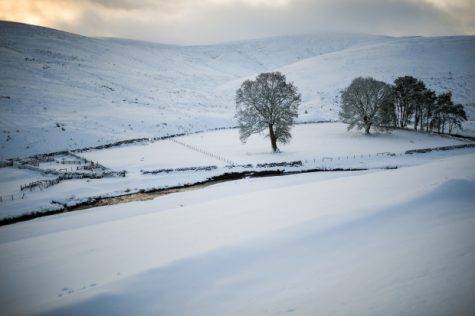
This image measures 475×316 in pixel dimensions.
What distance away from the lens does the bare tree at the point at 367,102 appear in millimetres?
48031

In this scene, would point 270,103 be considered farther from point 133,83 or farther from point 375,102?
point 133,83

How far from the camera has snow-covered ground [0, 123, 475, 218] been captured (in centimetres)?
2531

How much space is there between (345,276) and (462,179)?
Answer: 10.8 meters

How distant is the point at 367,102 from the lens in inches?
1907

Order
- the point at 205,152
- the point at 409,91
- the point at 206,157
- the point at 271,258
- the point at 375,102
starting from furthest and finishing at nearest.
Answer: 1. the point at 409,91
2. the point at 375,102
3. the point at 205,152
4. the point at 206,157
5. the point at 271,258

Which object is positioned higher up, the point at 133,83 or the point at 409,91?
the point at 133,83

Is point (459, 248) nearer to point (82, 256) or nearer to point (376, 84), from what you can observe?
point (82, 256)

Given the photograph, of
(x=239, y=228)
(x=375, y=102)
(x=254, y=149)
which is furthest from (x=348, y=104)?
(x=239, y=228)

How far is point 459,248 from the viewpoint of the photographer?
8.17 metres

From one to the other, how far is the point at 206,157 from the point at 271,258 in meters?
28.5

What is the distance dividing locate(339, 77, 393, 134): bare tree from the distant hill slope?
60.5 ft

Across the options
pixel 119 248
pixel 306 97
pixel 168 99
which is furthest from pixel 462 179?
pixel 168 99


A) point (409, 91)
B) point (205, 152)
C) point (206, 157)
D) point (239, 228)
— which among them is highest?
point (409, 91)

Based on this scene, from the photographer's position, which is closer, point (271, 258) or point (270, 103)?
point (271, 258)
